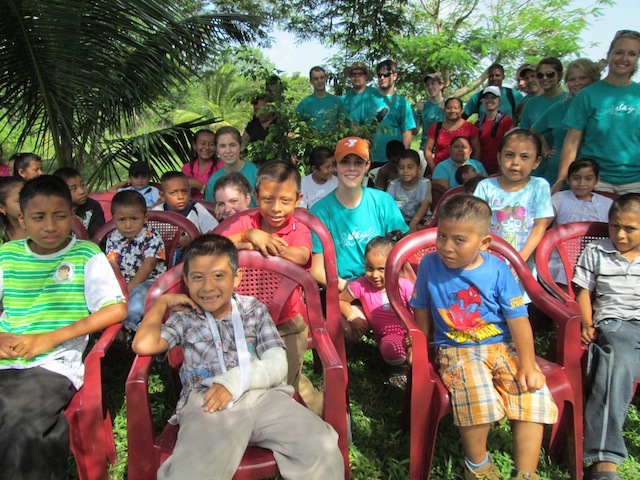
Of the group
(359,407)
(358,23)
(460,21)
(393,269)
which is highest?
(460,21)

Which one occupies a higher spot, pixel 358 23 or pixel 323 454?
pixel 358 23

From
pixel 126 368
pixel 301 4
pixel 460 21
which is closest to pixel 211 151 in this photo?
pixel 126 368

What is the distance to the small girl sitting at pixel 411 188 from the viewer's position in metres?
4.82

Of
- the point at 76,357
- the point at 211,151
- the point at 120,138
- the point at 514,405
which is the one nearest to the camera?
the point at 514,405

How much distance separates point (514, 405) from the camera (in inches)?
83.0

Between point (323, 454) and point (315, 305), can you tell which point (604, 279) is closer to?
point (315, 305)

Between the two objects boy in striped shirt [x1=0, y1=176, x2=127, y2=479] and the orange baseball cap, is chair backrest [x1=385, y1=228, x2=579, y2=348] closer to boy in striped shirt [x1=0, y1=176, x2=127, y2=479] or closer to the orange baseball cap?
the orange baseball cap

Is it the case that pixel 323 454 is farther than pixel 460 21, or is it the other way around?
pixel 460 21

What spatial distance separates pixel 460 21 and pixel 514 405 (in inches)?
732

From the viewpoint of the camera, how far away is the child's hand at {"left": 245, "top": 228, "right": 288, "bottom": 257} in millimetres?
2494

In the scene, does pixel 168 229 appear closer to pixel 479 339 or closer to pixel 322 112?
pixel 479 339

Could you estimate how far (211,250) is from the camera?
217 centimetres

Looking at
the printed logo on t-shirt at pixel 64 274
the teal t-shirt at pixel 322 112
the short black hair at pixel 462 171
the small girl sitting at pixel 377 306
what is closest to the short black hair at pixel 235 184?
the small girl sitting at pixel 377 306

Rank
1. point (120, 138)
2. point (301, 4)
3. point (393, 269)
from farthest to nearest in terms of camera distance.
A: point (301, 4) < point (120, 138) < point (393, 269)
